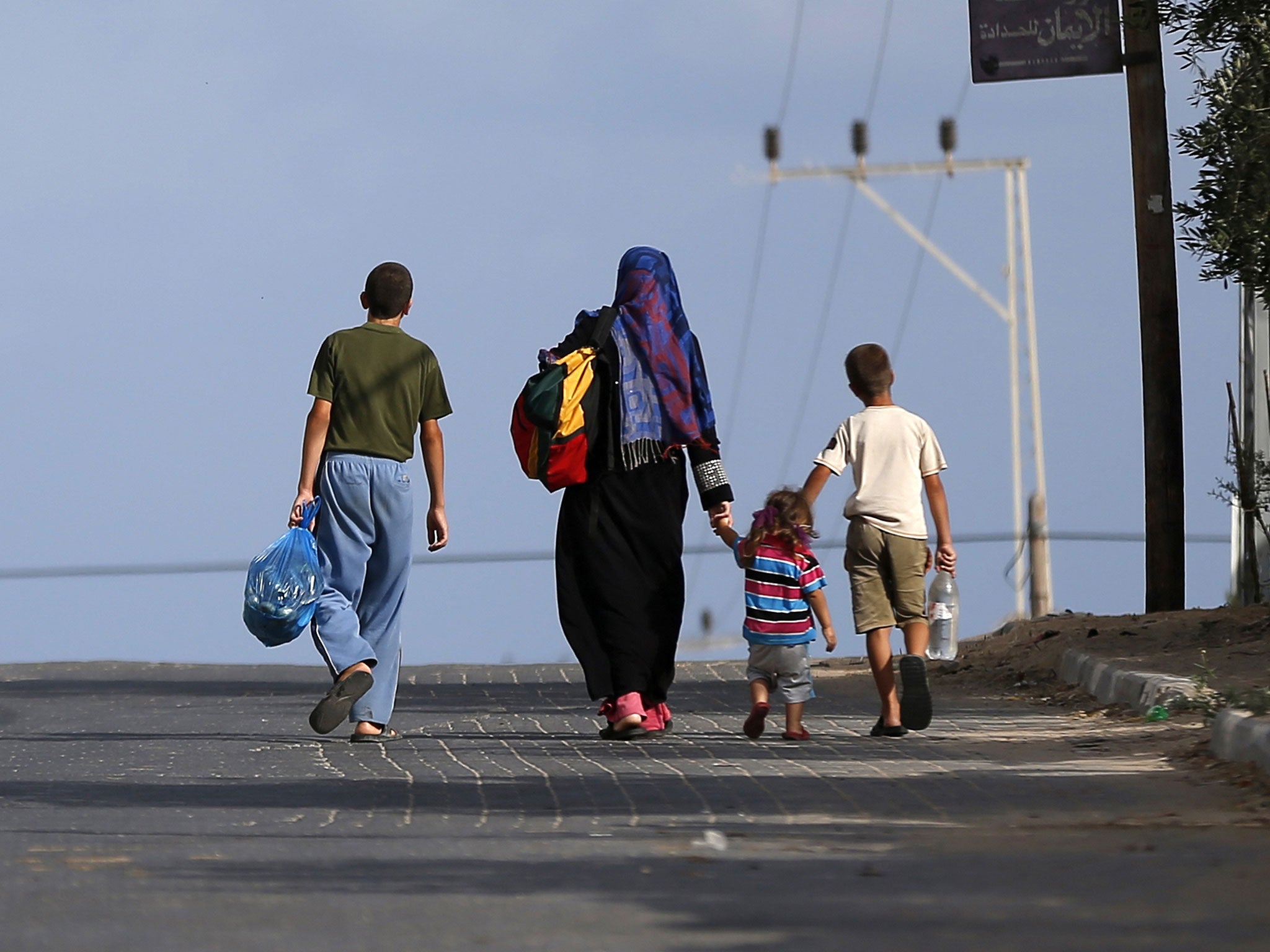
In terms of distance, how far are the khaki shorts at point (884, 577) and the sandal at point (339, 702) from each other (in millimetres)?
2152

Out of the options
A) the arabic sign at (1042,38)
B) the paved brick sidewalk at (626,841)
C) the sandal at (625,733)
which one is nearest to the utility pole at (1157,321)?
the arabic sign at (1042,38)

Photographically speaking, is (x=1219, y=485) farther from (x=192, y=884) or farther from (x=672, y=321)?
(x=192, y=884)

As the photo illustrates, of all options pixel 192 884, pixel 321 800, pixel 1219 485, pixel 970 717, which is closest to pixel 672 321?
pixel 970 717

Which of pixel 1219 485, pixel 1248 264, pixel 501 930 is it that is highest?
pixel 1248 264

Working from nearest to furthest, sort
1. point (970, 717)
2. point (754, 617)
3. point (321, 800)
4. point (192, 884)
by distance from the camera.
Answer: point (192, 884)
point (321, 800)
point (754, 617)
point (970, 717)

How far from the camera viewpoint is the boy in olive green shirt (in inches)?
375

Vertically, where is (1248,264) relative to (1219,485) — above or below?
above

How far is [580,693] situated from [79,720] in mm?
3186

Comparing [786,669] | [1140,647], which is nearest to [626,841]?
[786,669]

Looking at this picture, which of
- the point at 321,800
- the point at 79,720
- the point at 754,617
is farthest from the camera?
the point at 79,720

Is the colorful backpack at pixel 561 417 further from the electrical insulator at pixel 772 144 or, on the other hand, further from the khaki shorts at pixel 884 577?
the electrical insulator at pixel 772 144

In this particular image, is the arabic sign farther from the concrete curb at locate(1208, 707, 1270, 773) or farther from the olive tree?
the concrete curb at locate(1208, 707, 1270, 773)

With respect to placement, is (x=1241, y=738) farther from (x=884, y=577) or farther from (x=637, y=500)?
(x=637, y=500)

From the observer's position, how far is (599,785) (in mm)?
7645
